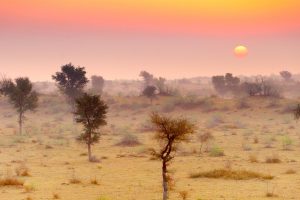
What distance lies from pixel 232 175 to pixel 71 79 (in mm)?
49284

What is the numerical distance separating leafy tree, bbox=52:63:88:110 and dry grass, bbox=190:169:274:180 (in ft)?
153

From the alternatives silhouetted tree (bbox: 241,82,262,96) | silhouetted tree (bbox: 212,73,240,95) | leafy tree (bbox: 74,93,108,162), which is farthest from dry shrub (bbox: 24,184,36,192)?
silhouetted tree (bbox: 212,73,240,95)

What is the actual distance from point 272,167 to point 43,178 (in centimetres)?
1436

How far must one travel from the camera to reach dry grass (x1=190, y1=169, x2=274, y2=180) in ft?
92.3

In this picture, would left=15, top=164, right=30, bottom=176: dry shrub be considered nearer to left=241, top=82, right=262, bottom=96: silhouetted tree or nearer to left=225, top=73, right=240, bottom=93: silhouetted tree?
left=241, top=82, right=262, bottom=96: silhouetted tree

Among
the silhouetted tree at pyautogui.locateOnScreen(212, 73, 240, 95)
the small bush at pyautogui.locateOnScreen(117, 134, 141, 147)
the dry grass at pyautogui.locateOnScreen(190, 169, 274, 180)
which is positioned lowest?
the dry grass at pyautogui.locateOnScreen(190, 169, 274, 180)

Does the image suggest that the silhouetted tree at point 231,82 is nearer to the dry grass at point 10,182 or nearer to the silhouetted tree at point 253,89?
the silhouetted tree at point 253,89

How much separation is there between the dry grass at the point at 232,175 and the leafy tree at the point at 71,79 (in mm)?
46708

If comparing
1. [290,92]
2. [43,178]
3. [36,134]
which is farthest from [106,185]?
[290,92]

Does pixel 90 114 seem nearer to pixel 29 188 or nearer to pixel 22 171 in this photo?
pixel 22 171

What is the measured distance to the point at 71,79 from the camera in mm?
74438

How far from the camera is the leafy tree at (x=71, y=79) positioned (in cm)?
7394

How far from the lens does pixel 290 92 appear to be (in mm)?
129375

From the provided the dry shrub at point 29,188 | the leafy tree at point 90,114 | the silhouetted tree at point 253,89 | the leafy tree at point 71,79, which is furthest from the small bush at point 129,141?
the silhouetted tree at point 253,89
